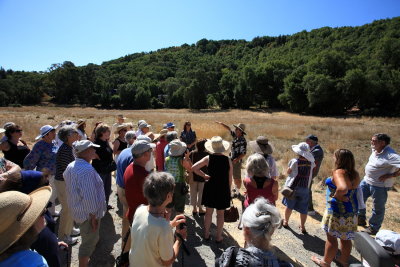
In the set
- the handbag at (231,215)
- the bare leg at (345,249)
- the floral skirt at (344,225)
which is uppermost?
the floral skirt at (344,225)

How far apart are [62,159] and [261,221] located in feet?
12.3

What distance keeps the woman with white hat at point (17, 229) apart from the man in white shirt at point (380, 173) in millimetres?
5882

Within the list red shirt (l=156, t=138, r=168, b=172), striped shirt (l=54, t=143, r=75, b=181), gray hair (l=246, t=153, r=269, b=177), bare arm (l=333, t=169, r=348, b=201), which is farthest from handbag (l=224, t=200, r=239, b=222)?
striped shirt (l=54, t=143, r=75, b=181)

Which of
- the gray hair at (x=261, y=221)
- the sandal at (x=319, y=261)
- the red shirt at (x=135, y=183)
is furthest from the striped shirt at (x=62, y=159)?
the sandal at (x=319, y=261)

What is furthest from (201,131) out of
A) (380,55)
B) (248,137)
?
(380,55)

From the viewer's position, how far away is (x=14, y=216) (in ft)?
5.04

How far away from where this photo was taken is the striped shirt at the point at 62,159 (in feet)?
13.8

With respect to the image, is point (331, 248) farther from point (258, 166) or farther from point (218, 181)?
point (218, 181)

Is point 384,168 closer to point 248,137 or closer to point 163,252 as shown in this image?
point 163,252

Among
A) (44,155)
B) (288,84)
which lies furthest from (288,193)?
(288,84)

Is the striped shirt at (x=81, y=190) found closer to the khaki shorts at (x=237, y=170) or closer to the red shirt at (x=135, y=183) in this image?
the red shirt at (x=135, y=183)

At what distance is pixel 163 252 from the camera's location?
2166mm

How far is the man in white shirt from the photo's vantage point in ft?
16.0

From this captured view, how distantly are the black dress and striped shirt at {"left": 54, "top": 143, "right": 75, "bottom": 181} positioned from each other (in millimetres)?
2521
